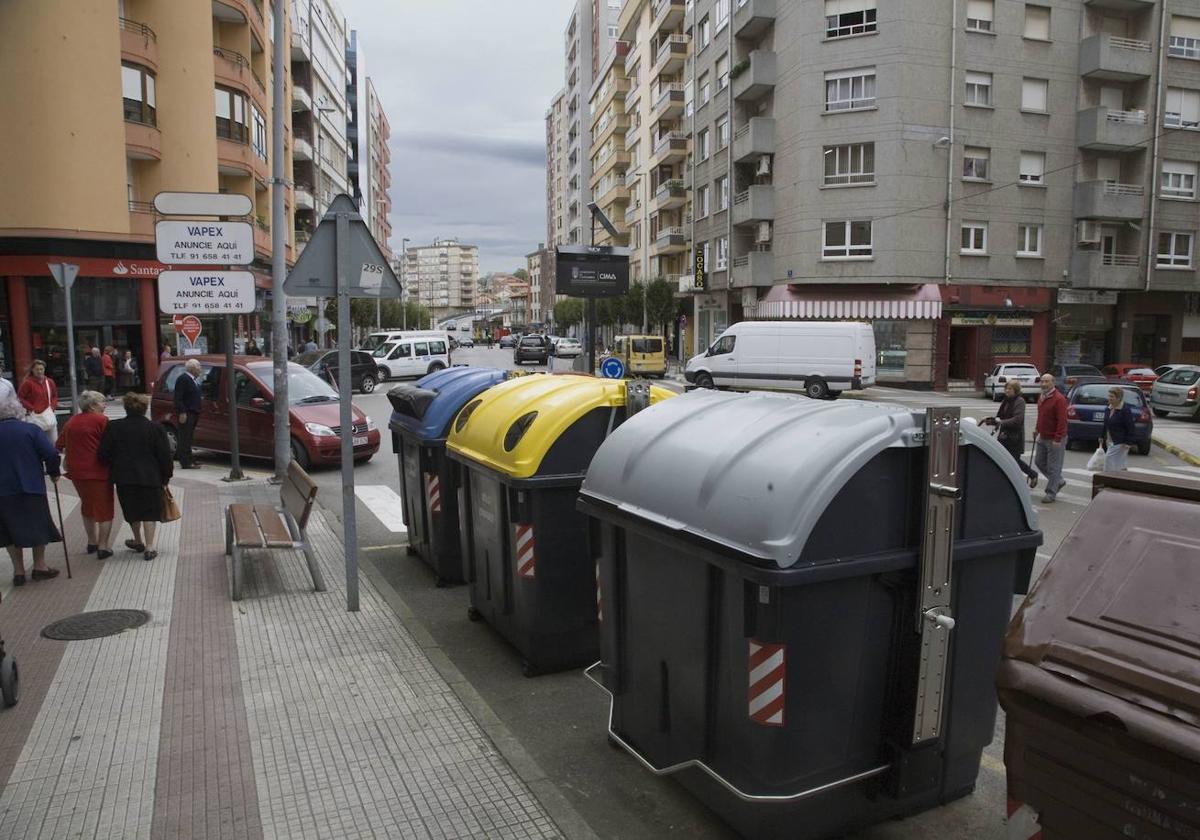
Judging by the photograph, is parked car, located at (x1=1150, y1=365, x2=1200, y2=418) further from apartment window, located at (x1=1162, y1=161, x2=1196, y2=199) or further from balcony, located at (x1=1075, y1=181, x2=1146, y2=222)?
apartment window, located at (x1=1162, y1=161, x2=1196, y2=199)

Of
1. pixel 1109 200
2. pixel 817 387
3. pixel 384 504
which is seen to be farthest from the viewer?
pixel 1109 200

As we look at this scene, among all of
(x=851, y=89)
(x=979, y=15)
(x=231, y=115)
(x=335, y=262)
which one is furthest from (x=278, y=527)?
(x=979, y=15)

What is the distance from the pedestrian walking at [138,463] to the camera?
7.77 metres

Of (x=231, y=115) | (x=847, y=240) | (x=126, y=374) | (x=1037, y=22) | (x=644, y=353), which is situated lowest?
(x=126, y=374)

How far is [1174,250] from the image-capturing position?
37.1 metres

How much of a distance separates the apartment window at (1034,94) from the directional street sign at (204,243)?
112 feet

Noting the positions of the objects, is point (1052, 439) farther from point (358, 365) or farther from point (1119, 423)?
point (358, 365)

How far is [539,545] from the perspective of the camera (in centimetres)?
541

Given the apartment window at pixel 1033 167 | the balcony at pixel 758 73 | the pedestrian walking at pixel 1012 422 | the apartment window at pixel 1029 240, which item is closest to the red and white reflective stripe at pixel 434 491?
the pedestrian walking at pixel 1012 422

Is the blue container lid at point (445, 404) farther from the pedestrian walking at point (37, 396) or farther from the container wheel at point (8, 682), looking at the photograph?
the pedestrian walking at point (37, 396)

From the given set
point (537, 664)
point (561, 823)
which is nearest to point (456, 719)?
point (537, 664)

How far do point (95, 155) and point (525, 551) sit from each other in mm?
27144

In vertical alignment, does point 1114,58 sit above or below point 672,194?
above

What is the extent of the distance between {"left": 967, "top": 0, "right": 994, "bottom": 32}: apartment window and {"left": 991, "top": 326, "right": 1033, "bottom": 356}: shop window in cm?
1160
